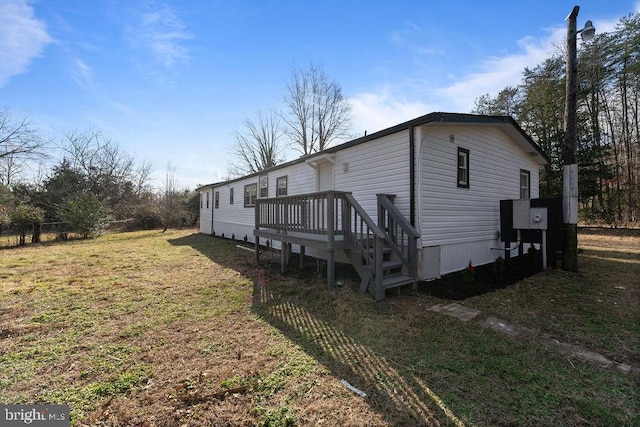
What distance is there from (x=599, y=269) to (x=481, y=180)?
3.54m

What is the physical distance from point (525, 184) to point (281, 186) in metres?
8.50

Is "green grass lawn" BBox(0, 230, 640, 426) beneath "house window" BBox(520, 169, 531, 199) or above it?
beneath

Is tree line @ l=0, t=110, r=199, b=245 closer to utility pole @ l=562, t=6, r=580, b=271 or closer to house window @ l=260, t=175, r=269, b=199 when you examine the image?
house window @ l=260, t=175, r=269, b=199

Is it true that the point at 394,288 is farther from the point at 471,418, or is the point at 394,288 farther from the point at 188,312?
the point at 188,312

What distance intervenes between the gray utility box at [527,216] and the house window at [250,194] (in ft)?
30.4

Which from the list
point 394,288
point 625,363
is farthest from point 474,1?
point 625,363

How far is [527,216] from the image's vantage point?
6828mm

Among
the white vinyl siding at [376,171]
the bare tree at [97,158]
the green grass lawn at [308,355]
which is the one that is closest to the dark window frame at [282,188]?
the white vinyl siding at [376,171]

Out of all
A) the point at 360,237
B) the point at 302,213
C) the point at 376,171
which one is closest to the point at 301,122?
the point at 376,171

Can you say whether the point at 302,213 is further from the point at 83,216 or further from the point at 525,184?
the point at 83,216

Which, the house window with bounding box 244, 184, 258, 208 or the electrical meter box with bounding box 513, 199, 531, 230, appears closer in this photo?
the electrical meter box with bounding box 513, 199, 531, 230

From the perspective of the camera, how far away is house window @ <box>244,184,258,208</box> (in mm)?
11964

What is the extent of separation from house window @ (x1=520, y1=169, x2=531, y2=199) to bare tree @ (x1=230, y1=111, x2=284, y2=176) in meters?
18.5

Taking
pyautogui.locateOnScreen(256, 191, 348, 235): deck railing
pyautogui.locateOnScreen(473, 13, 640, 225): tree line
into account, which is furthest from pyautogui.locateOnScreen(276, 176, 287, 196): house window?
pyautogui.locateOnScreen(473, 13, 640, 225): tree line
